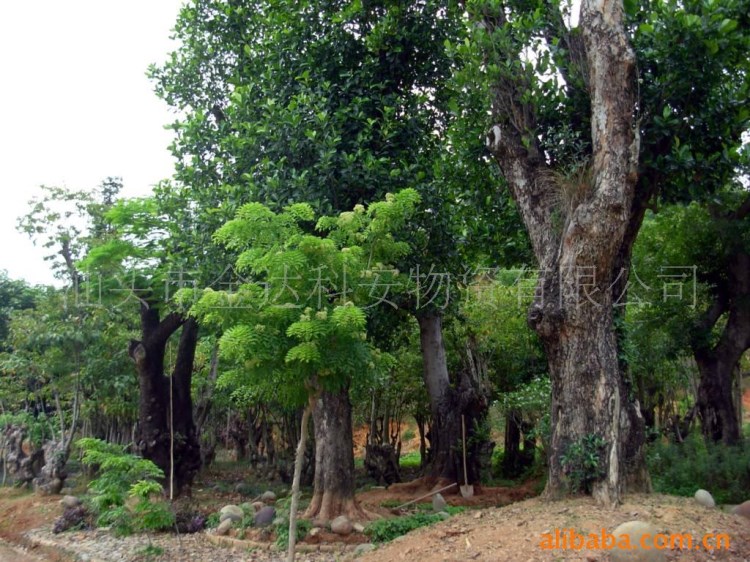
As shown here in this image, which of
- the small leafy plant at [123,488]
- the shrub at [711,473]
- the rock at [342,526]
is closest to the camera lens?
the small leafy plant at [123,488]

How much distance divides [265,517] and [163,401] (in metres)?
4.67

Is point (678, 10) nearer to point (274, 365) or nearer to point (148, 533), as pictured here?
point (274, 365)

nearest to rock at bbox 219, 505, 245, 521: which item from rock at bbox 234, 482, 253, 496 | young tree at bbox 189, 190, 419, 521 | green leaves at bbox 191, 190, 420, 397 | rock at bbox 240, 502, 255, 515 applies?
rock at bbox 240, 502, 255, 515

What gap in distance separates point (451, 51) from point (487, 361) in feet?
28.4

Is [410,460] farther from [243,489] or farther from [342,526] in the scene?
[342,526]

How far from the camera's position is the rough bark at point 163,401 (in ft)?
41.4

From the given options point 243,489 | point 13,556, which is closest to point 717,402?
point 243,489

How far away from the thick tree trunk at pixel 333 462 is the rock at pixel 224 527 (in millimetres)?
1147

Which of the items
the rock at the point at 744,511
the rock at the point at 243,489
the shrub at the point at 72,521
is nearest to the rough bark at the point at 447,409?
the rock at the point at 243,489

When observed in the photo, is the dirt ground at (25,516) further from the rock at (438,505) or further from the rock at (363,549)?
the rock at (438,505)

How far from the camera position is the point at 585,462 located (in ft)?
21.8

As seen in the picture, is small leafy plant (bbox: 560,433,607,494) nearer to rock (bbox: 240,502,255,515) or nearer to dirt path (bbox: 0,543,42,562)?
rock (bbox: 240,502,255,515)

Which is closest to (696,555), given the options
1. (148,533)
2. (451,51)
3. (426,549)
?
(426,549)

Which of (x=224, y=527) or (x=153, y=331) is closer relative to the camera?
(x=224, y=527)
